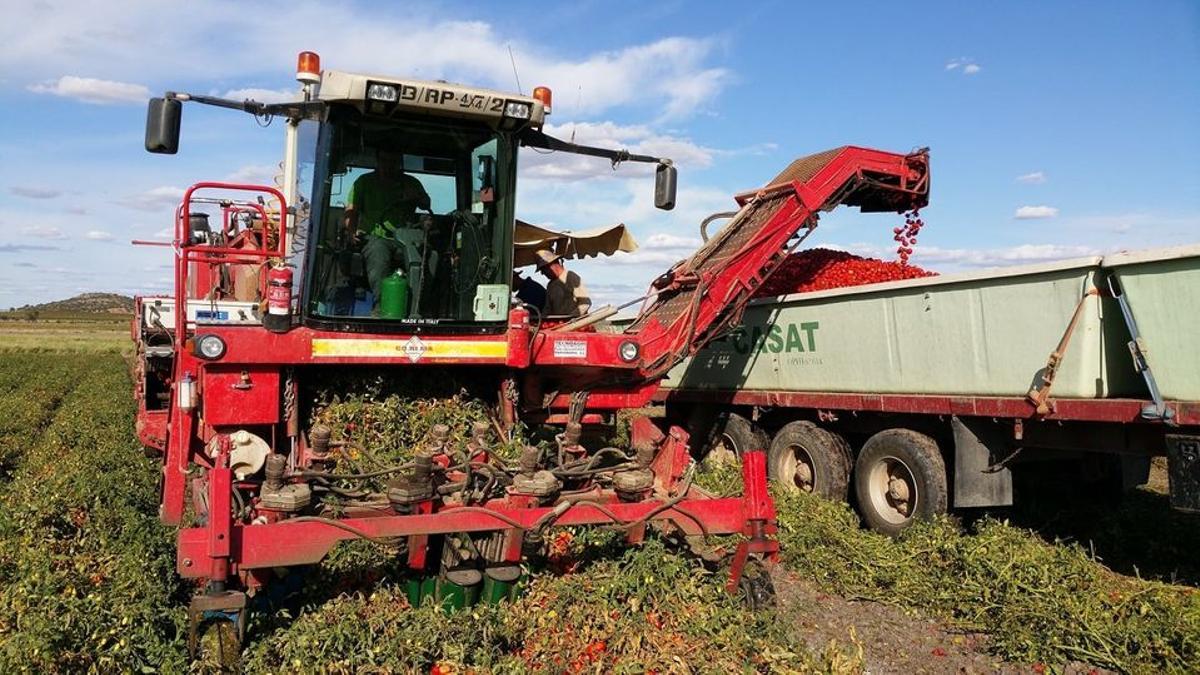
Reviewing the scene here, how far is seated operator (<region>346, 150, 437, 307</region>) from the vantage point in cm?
554

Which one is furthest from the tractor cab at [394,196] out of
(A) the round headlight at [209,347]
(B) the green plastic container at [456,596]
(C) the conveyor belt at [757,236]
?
(B) the green plastic container at [456,596]

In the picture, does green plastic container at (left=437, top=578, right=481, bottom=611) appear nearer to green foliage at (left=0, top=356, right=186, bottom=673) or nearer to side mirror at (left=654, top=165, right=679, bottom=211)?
green foliage at (left=0, top=356, right=186, bottom=673)

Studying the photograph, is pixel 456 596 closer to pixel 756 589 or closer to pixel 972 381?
pixel 756 589

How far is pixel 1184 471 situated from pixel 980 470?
161 cm

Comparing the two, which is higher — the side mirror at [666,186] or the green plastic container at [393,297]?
the side mirror at [666,186]

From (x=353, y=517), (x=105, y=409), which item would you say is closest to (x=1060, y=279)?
(x=353, y=517)

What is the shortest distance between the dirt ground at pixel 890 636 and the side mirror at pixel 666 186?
283 centimetres

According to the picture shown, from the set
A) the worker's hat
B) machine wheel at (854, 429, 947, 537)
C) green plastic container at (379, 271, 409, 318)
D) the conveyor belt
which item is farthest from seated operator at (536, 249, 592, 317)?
machine wheel at (854, 429, 947, 537)

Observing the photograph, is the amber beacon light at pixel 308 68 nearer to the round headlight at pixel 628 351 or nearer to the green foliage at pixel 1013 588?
the round headlight at pixel 628 351

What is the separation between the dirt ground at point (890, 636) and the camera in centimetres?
477

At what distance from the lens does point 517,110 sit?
5.66 m

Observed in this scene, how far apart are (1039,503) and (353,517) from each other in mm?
5915

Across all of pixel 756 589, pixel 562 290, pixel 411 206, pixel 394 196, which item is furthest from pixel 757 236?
pixel 756 589

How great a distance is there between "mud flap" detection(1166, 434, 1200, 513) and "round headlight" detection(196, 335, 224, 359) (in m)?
5.25
